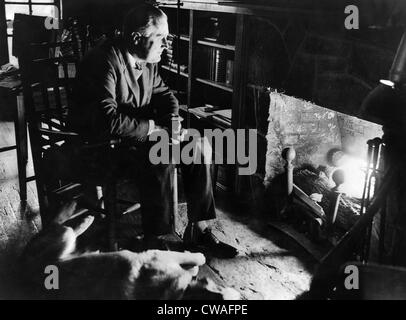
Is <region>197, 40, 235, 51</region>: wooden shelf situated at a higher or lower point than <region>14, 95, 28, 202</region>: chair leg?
higher

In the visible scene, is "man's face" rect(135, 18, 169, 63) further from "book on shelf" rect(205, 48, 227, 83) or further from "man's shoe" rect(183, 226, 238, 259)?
"book on shelf" rect(205, 48, 227, 83)

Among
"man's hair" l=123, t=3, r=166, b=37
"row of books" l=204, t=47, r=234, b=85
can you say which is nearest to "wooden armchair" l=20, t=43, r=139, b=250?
"man's hair" l=123, t=3, r=166, b=37

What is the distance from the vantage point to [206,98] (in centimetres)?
446

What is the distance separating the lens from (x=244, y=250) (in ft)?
9.78

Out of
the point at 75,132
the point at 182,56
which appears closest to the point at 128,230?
the point at 75,132

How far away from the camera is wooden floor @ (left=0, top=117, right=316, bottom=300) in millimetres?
2574

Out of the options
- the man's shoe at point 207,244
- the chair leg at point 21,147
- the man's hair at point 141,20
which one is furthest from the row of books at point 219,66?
the chair leg at point 21,147

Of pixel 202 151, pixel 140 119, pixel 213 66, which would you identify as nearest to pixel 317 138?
pixel 213 66

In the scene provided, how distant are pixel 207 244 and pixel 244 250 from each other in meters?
0.28

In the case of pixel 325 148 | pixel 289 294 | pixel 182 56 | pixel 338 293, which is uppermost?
pixel 182 56

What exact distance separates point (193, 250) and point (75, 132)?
3.53 ft

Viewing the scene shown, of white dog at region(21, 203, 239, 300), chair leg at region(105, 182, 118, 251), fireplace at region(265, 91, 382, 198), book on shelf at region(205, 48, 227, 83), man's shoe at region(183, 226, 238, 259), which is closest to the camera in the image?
white dog at region(21, 203, 239, 300)
